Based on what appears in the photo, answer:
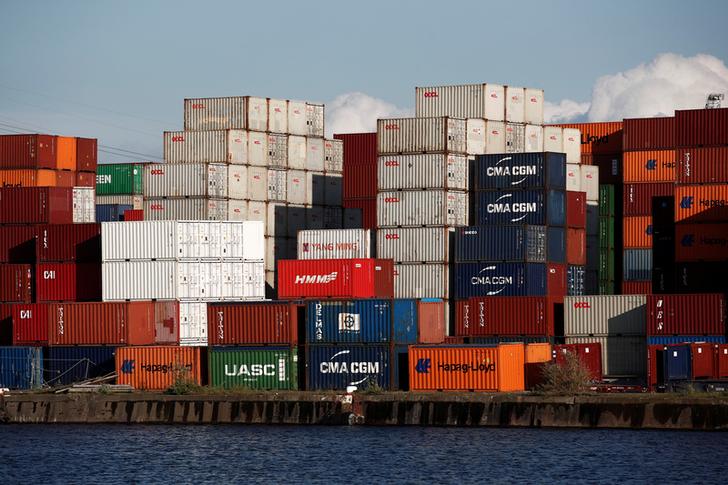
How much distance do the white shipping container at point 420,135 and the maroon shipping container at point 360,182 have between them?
16.7 feet

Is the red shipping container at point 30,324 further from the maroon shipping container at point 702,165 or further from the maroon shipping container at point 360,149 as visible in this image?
the maroon shipping container at point 702,165

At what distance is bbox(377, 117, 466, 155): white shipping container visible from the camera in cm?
8619

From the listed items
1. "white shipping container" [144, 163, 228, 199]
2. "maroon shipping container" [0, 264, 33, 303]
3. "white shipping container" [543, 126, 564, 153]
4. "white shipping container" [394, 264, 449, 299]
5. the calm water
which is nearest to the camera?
the calm water

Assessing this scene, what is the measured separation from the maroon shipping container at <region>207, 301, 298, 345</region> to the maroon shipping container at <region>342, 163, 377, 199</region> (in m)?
15.2

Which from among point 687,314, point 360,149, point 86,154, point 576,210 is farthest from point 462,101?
point 86,154

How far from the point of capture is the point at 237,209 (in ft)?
306

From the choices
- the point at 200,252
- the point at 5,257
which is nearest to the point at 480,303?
the point at 200,252

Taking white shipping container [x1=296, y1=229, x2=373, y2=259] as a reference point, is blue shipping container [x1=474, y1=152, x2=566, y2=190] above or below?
above

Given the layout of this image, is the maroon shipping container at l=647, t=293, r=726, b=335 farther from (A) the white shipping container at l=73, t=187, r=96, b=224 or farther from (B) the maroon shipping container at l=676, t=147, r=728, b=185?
(A) the white shipping container at l=73, t=187, r=96, b=224

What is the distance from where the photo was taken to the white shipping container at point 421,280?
8450 cm

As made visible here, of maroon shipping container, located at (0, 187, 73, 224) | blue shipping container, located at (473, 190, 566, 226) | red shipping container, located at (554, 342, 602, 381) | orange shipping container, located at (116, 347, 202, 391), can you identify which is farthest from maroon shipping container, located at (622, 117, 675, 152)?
maroon shipping container, located at (0, 187, 73, 224)

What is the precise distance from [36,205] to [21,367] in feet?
Answer: 33.1

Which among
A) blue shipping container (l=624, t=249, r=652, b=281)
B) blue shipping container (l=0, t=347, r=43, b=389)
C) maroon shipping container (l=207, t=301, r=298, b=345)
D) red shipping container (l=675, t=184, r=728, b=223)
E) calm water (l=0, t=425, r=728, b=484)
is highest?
red shipping container (l=675, t=184, r=728, b=223)

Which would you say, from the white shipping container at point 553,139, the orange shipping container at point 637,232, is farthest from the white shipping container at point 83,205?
the orange shipping container at point 637,232
